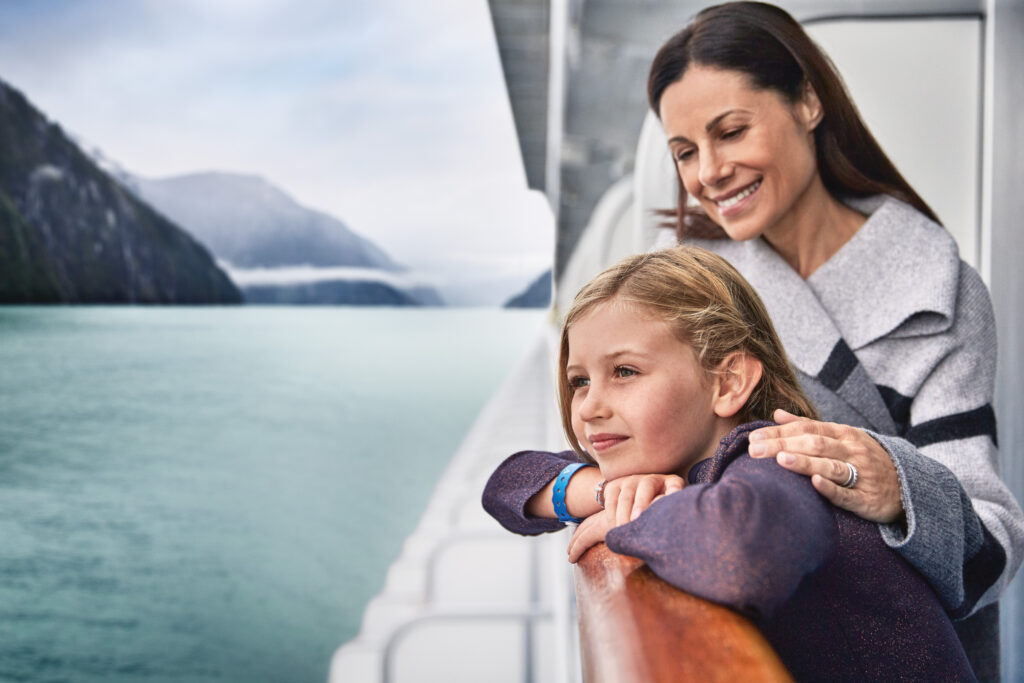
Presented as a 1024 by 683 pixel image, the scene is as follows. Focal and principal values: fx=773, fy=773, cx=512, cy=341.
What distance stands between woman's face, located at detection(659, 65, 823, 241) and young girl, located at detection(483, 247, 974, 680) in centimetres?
22

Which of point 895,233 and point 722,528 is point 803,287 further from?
point 722,528

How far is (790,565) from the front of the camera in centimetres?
28

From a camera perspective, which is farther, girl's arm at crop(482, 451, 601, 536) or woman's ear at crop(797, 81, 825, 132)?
woman's ear at crop(797, 81, 825, 132)

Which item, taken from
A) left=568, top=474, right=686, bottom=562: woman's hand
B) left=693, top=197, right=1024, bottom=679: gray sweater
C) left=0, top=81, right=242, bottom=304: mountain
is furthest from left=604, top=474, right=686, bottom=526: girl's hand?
left=0, top=81, right=242, bottom=304: mountain

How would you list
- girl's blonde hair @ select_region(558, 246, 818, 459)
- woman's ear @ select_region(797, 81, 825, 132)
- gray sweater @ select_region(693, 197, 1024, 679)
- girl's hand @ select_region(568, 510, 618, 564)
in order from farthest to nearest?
woman's ear @ select_region(797, 81, 825, 132) < gray sweater @ select_region(693, 197, 1024, 679) < girl's blonde hair @ select_region(558, 246, 818, 459) < girl's hand @ select_region(568, 510, 618, 564)

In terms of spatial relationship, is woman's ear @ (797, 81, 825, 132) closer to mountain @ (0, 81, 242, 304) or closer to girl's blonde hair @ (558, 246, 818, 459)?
girl's blonde hair @ (558, 246, 818, 459)

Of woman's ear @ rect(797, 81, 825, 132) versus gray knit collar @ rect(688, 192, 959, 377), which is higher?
woman's ear @ rect(797, 81, 825, 132)

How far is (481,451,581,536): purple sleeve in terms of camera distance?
0.52 metres

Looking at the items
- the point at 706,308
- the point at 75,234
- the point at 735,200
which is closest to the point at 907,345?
the point at 735,200

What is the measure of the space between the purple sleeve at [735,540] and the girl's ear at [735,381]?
16cm

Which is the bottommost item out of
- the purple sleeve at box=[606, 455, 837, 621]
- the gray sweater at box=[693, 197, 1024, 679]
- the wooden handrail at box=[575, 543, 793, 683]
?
the gray sweater at box=[693, 197, 1024, 679]

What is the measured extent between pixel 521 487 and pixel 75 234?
12.9m

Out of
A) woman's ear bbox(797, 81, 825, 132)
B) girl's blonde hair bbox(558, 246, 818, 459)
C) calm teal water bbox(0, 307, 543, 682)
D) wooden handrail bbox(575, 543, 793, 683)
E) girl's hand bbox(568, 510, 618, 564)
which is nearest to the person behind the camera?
wooden handrail bbox(575, 543, 793, 683)

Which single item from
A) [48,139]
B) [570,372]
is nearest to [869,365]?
[570,372]
